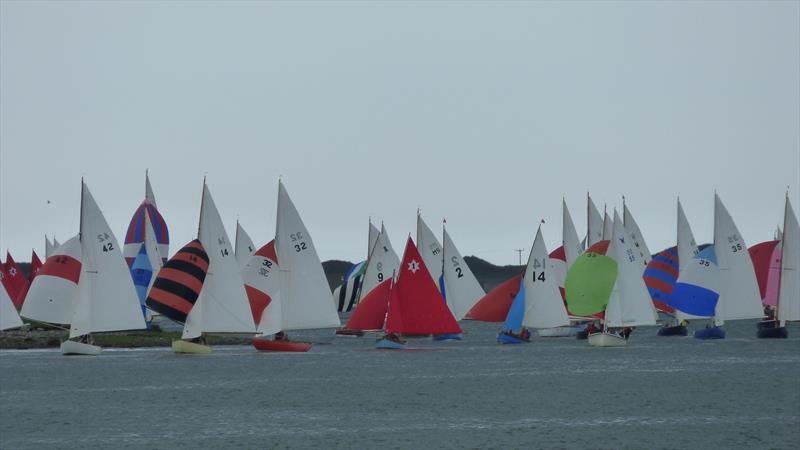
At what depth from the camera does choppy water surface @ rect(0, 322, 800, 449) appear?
47031 mm

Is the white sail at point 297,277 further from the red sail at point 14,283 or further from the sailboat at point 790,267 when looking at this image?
the red sail at point 14,283

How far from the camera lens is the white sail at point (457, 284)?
102 metres

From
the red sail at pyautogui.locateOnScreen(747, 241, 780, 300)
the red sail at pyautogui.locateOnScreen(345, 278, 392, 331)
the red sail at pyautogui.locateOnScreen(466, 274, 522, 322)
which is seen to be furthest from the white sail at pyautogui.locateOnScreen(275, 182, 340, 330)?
the red sail at pyautogui.locateOnScreen(747, 241, 780, 300)

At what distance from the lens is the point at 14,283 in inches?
5118

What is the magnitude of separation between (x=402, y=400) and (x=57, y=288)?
25.6 metres

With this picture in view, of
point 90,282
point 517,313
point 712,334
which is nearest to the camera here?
point 90,282

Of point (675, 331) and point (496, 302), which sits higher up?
point (496, 302)

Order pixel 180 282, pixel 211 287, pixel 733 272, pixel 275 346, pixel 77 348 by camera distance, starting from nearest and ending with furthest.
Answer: pixel 180 282 < pixel 211 287 < pixel 77 348 < pixel 275 346 < pixel 733 272

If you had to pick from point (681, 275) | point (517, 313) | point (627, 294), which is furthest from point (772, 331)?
point (517, 313)

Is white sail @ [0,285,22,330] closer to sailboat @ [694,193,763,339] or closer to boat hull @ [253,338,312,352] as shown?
boat hull @ [253,338,312,352]

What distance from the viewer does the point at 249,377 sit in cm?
7050

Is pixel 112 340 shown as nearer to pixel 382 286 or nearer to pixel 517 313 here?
pixel 382 286

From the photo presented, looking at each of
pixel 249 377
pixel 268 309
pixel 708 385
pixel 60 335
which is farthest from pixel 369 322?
pixel 60 335

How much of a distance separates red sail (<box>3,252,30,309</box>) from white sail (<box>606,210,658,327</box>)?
60.9 meters
